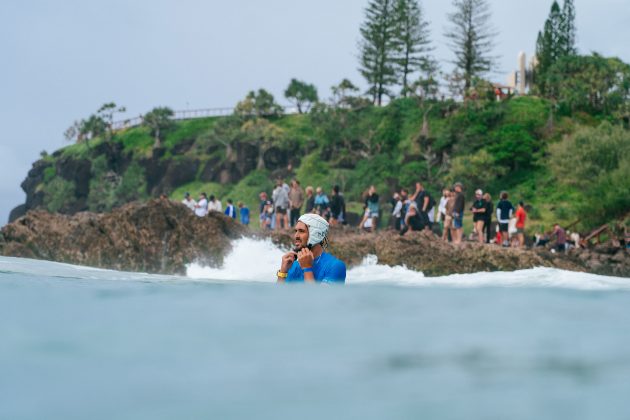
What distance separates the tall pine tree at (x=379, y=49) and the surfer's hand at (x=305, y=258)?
49.9 meters

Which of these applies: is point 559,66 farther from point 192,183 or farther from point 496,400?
point 496,400

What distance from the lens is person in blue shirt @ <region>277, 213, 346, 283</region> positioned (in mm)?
5043

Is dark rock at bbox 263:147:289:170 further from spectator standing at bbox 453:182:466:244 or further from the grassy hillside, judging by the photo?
spectator standing at bbox 453:182:466:244

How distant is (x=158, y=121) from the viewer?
6188 cm

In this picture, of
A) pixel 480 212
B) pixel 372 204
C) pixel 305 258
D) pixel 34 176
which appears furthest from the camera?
pixel 34 176

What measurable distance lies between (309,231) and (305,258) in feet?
0.66

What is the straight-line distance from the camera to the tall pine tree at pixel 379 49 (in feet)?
177

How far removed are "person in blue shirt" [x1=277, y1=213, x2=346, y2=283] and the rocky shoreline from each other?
982cm

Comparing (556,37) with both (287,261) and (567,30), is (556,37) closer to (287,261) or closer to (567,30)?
(567,30)

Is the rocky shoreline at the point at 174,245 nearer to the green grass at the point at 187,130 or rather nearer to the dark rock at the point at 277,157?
the dark rock at the point at 277,157

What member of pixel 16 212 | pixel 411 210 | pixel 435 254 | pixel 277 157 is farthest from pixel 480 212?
pixel 16 212

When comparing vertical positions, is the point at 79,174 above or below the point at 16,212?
above

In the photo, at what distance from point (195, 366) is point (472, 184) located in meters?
37.6

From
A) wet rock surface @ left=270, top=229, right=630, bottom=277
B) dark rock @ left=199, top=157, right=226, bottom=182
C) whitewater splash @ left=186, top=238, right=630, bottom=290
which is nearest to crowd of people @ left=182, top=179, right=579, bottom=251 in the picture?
wet rock surface @ left=270, top=229, right=630, bottom=277
